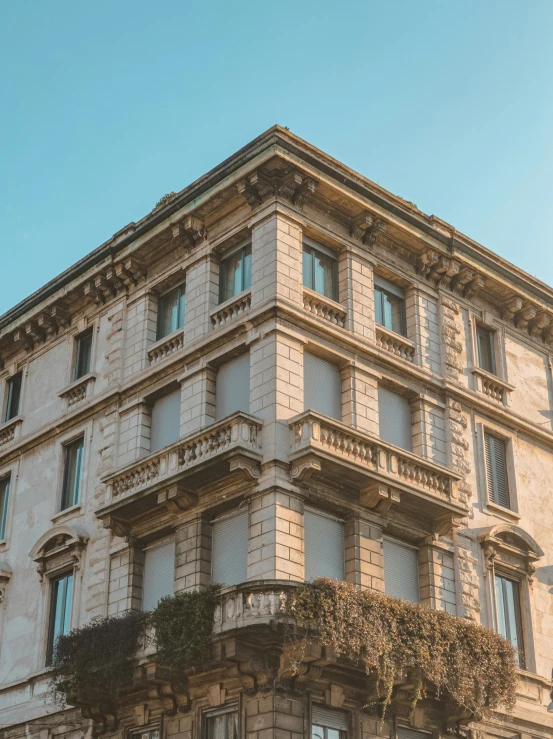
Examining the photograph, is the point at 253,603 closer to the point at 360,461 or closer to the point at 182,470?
the point at 182,470

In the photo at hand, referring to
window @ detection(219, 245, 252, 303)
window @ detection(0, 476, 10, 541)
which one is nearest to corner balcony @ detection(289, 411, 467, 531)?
window @ detection(219, 245, 252, 303)

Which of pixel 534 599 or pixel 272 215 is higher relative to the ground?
pixel 272 215

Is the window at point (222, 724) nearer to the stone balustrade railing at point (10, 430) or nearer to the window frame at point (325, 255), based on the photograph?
the window frame at point (325, 255)

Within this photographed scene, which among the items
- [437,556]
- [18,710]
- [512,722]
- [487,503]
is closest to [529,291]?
[487,503]

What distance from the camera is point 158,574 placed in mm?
27891

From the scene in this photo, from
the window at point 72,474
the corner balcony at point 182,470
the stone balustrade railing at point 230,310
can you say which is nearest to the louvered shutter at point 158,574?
the corner balcony at point 182,470

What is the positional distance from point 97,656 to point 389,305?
11901 millimetres

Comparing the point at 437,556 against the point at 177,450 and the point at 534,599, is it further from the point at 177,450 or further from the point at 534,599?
the point at 177,450

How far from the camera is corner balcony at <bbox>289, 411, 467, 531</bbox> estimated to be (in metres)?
25.6

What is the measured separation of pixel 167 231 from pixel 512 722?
1508 cm

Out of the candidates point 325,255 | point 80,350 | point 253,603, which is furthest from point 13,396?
point 253,603

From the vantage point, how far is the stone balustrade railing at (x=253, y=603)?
76.0 ft

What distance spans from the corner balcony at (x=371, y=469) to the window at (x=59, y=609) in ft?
26.6

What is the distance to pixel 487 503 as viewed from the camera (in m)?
29.9
